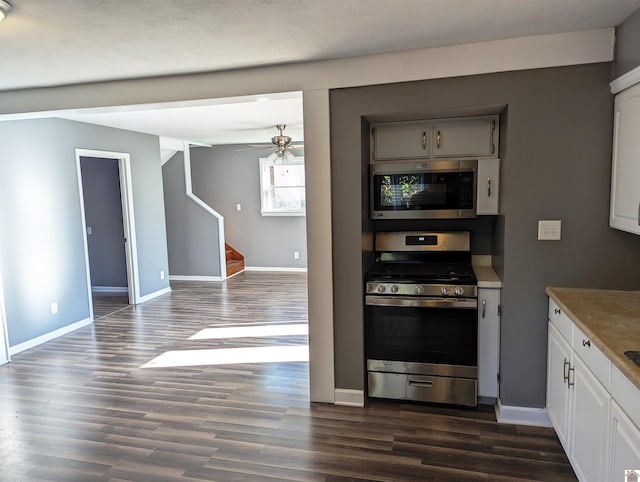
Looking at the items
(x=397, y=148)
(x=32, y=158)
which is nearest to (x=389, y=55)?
(x=397, y=148)

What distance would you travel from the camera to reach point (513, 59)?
8.18ft

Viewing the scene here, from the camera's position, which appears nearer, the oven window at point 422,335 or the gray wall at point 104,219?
the oven window at point 422,335

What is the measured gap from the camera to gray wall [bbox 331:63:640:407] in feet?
8.09

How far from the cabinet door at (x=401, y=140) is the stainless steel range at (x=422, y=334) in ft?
2.75

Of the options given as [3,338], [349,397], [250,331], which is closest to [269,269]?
[250,331]

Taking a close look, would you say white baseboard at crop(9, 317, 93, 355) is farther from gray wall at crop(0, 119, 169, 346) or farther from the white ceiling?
the white ceiling

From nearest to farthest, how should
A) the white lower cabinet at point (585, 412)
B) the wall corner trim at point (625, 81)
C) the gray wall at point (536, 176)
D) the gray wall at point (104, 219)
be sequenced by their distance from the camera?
1. the white lower cabinet at point (585, 412)
2. the wall corner trim at point (625, 81)
3. the gray wall at point (536, 176)
4. the gray wall at point (104, 219)

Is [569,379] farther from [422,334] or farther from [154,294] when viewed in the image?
[154,294]

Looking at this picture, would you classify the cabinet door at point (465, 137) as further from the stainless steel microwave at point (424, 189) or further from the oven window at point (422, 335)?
the oven window at point (422, 335)

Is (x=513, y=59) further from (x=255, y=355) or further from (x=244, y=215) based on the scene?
(x=244, y=215)

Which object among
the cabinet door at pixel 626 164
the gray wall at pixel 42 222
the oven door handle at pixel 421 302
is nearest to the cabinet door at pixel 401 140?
the oven door handle at pixel 421 302

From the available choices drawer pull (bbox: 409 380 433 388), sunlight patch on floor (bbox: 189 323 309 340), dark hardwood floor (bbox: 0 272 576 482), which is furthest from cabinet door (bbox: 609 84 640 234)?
sunlight patch on floor (bbox: 189 323 309 340)

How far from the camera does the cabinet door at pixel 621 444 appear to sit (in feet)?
4.66

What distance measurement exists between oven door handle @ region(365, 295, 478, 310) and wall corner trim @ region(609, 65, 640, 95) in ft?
4.73
